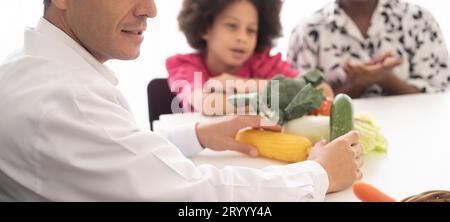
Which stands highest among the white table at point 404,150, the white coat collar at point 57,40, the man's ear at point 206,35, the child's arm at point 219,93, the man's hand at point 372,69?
the white coat collar at point 57,40

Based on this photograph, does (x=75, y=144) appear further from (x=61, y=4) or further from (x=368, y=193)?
(x=368, y=193)

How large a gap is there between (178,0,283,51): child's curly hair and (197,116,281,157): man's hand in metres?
0.82

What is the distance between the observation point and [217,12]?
78.4 inches

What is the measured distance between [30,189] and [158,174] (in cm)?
20

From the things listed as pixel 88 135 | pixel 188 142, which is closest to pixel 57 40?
pixel 88 135

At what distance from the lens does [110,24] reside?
88 cm

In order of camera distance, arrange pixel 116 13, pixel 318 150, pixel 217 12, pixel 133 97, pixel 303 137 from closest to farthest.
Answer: pixel 116 13 < pixel 318 150 < pixel 303 137 < pixel 217 12 < pixel 133 97

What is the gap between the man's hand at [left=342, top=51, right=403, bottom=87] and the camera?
1.85 metres

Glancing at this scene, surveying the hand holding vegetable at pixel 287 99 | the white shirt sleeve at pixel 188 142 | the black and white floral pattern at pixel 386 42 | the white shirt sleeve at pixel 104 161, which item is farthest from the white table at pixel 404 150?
the black and white floral pattern at pixel 386 42

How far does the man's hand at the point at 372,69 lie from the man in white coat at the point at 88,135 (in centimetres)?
101

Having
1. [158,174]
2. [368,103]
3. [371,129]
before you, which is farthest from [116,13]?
[368,103]

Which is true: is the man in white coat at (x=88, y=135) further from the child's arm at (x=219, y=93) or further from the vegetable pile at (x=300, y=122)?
the child's arm at (x=219, y=93)

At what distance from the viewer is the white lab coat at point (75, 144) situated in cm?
74
